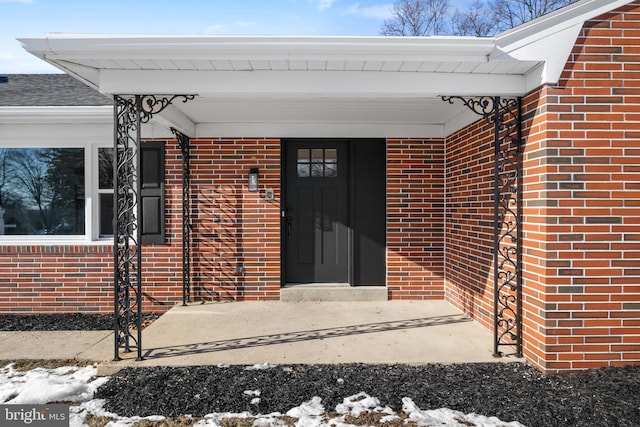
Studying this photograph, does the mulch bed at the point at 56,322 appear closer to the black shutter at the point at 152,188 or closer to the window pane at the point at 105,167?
the black shutter at the point at 152,188

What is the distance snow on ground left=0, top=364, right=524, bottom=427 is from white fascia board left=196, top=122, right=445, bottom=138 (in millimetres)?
3408

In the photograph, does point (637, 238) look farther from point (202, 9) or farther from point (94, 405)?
point (202, 9)

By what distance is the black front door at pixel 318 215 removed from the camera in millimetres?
6348

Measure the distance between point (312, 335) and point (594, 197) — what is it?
116 inches

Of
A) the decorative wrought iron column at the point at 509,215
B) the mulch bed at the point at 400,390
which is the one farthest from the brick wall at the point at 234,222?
the decorative wrought iron column at the point at 509,215

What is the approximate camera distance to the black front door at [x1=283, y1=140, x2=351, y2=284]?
6.35m

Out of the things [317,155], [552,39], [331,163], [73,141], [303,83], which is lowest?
[331,163]

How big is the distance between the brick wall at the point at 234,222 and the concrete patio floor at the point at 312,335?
1.04 feet

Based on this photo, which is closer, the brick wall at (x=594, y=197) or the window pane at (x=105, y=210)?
the brick wall at (x=594, y=197)

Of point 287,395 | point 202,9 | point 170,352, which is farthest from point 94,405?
point 202,9

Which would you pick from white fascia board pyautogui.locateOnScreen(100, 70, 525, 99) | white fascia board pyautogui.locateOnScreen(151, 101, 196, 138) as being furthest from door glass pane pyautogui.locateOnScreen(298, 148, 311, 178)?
white fascia board pyautogui.locateOnScreen(100, 70, 525, 99)

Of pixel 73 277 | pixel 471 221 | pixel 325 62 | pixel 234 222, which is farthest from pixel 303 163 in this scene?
pixel 73 277

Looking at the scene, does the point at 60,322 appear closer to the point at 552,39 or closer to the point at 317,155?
the point at 317,155

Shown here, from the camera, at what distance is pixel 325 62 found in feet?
11.7
